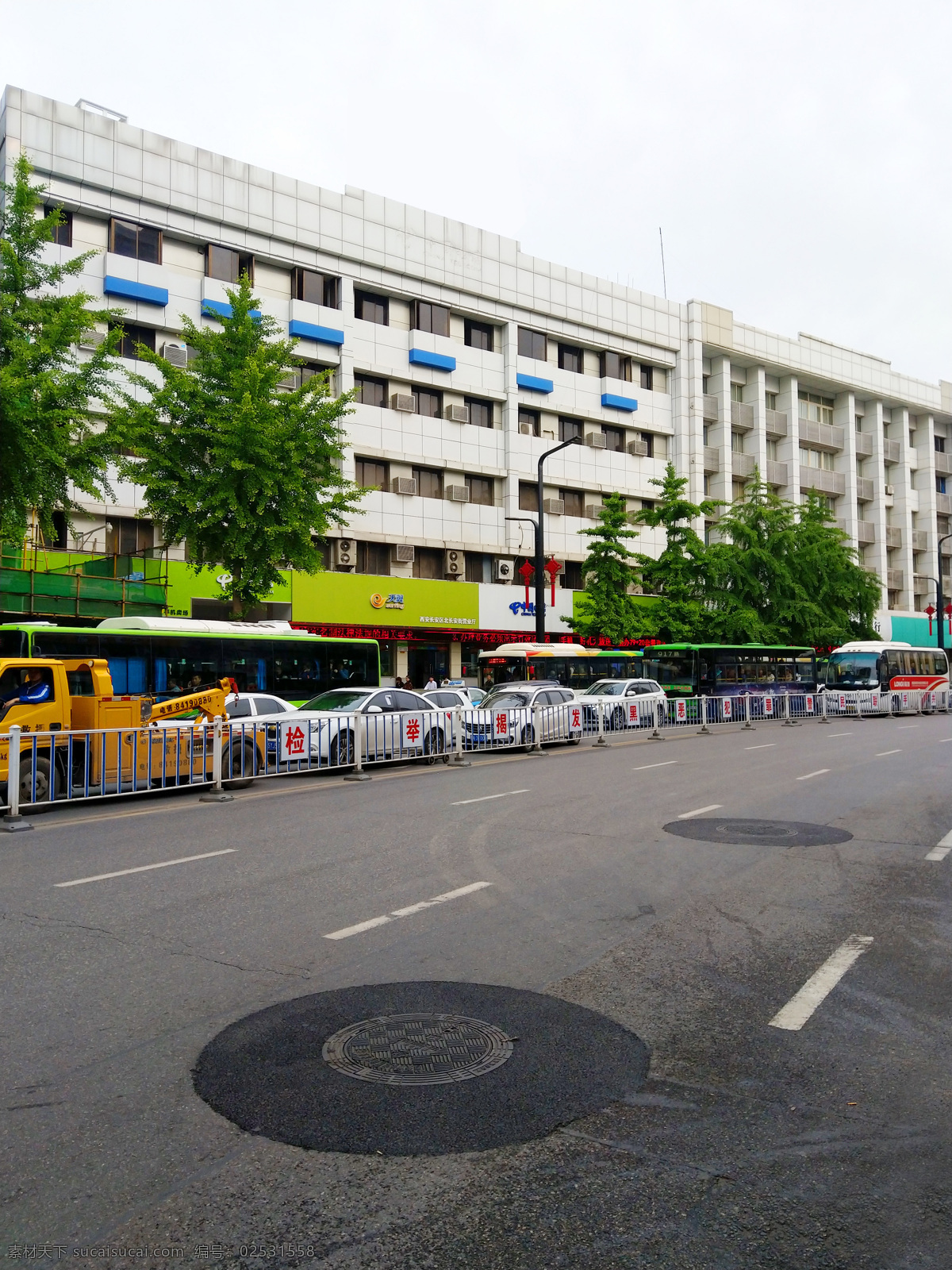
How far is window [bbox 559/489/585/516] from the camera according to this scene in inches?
1897

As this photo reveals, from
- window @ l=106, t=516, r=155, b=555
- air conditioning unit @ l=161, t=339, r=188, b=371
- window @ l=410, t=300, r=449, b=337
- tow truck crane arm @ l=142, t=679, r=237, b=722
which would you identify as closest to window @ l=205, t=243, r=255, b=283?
air conditioning unit @ l=161, t=339, r=188, b=371

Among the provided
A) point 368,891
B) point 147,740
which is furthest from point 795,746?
point 368,891

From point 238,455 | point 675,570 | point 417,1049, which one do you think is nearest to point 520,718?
point 238,455

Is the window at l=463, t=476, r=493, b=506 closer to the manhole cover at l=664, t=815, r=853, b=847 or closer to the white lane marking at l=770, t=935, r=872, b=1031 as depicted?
the manhole cover at l=664, t=815, r=853, b=847

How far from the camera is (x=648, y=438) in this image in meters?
52.6

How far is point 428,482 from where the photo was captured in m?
43.8

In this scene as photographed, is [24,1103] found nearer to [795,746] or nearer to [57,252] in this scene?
[795,746]

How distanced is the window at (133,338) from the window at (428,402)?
11868 millimetres

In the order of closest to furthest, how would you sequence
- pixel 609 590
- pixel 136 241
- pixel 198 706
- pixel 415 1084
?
1. pixel 415 1084
2. pixel 198 706
3. pixel 136 241
4. pixel 609 590

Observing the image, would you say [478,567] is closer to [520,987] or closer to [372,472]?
[372,472]

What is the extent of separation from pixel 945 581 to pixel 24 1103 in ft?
246

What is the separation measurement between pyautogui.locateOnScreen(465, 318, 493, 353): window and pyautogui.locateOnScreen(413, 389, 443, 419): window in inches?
131

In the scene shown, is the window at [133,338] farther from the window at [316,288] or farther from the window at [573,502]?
the window at [573,502]

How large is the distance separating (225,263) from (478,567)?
16828mm
